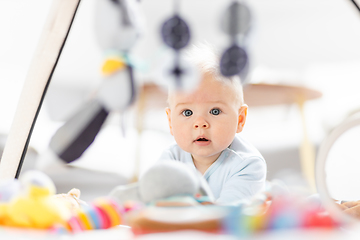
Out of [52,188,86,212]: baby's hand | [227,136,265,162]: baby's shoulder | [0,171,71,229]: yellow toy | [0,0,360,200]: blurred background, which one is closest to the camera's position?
[0,171,71,229]: yellow toy

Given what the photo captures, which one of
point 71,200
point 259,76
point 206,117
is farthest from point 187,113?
point 259,76

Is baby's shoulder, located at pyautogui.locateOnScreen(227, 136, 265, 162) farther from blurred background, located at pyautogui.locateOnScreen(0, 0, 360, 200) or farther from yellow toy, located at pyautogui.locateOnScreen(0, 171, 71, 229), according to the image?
blurred background, located at pyautogui.locateOnScreen(0, 0, 360, 200)

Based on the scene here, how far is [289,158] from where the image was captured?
80.5 inches

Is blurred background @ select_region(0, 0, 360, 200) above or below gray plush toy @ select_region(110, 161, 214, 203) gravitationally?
above

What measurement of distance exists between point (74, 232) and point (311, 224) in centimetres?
22

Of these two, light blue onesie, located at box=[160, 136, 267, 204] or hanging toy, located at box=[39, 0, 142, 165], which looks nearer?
hanging toy, located at box=[39, 0, 142, 165]

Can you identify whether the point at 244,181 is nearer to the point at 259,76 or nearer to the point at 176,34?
the point at 176,34

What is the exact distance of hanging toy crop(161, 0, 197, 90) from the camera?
327 millimetres

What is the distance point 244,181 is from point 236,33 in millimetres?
254

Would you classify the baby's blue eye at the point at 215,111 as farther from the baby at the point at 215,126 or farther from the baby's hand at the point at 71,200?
the baby's hand at the point at 71,200

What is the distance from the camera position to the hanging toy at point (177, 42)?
1.07ft

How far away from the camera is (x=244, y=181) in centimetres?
52

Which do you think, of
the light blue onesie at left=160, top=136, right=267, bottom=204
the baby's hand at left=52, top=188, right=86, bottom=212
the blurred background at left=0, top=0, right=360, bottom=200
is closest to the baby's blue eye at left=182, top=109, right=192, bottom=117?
the light blue onesie at left=160, top=136, right=267, bottom=204

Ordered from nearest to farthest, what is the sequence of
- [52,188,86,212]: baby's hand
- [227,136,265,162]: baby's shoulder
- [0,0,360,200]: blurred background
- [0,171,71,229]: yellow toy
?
[0,171,71,229]: yellow toy → [52,188,86,212]: baby's hand → [227,136,265,162]: baby's shoulder → [0,0,360,200]: blurred background
